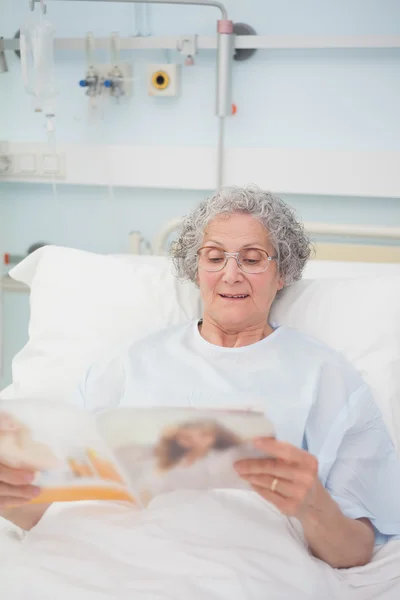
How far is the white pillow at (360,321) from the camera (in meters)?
1.64

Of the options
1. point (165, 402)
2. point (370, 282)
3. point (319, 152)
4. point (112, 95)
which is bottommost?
point (165, 402)

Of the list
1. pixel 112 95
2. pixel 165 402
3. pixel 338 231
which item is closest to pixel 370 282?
pixel 338 231

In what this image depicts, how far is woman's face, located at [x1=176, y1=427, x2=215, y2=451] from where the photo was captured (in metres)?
1.03

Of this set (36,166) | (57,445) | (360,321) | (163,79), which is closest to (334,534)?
(57,445)

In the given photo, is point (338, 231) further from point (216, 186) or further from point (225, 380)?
point (225, 380)

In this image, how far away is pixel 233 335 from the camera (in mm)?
1640

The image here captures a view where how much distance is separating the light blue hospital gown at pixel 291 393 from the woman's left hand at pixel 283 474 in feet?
0.76

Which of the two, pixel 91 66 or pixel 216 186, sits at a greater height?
pixel 91 66

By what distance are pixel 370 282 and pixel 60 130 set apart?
156 cm

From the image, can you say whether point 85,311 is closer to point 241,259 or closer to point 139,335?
point 139,335

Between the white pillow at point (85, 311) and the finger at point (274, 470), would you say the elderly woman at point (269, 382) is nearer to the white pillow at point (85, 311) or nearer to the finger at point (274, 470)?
the finger at point (274, 470)

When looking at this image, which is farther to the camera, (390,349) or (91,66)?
(91,66)

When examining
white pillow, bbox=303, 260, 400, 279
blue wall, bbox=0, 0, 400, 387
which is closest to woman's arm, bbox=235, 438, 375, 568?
white pillow, bbox=303, 260, 400, 279

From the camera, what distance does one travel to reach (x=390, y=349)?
66.5 inches
